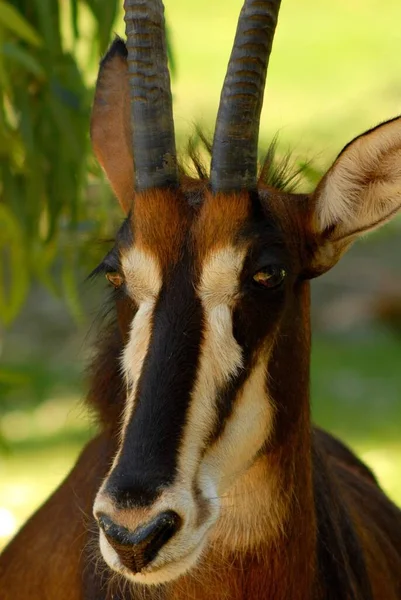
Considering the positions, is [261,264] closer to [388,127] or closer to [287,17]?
[388,127]

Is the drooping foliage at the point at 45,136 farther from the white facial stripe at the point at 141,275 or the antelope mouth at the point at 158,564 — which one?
the antelope mouth at the point at 158,564

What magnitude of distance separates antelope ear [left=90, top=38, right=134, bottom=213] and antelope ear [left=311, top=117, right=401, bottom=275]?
0.79 meters

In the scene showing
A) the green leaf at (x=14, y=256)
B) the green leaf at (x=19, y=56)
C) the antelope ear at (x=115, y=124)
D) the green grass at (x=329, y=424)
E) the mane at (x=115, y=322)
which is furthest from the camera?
the green grass at (x=329, y=424)

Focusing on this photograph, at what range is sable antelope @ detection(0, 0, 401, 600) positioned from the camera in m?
3.88

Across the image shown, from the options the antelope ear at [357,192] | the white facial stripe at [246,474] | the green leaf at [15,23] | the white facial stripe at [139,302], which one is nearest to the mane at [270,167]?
the antelope ear at [357,192]

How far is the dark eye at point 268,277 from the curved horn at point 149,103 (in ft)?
1.52

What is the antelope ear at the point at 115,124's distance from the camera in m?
4.89

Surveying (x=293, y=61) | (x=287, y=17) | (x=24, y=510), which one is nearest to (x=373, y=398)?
(x=24, y=510)

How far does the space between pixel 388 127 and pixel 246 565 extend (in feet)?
5.19

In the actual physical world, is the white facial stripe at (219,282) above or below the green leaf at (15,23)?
below

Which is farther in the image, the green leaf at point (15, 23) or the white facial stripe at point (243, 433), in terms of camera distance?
the green leaf at point (15, 23)

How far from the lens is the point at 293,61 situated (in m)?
27.2

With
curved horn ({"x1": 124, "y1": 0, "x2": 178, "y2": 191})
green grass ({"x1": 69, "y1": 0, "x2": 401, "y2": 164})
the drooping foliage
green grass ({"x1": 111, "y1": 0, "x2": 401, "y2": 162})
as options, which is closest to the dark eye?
curved horn ({"x1": 124, "y1": 0, "x2": 178, "y2": 191})

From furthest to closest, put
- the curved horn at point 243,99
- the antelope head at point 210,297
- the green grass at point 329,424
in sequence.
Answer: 1. the green grass at point 329,424
2. the curved horn at point 243,99
3. the antelope head at point 210,297
